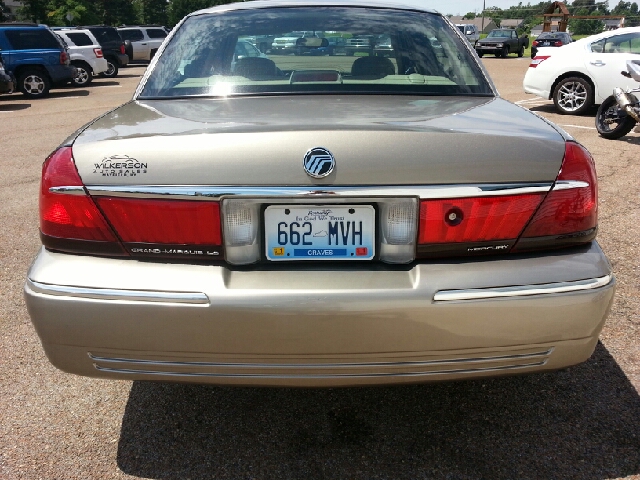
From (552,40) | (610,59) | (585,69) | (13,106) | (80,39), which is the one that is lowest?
(552,40)

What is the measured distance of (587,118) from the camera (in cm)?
1129

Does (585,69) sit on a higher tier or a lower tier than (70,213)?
lower

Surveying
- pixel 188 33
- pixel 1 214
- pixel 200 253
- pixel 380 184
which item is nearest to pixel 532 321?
pixel 380 184

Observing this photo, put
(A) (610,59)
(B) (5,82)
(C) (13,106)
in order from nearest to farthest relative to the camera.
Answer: (A) (610,59)
(B) (5,82)
(C) (13,106)

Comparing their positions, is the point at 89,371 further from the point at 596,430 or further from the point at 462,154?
the point at 596,430

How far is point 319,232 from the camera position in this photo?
2.05m

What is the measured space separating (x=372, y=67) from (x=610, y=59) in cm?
941

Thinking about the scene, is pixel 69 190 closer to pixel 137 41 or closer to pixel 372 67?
pixel 372 67

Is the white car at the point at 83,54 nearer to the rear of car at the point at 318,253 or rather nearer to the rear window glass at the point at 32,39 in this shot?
the rear window glass at the point at 32,39

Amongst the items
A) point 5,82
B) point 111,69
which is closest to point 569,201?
point 5,82

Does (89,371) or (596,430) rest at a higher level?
(89,371)

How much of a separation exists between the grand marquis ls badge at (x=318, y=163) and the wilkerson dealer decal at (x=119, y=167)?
528 millimetres

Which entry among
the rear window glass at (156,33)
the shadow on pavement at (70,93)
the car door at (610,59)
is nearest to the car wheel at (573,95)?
the car door at (610,59)

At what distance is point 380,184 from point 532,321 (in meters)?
0.67
